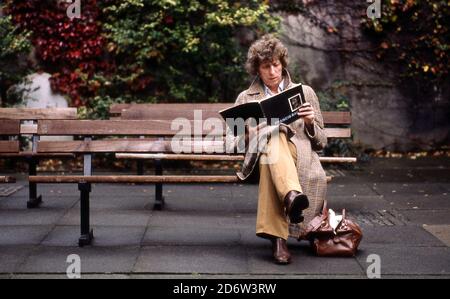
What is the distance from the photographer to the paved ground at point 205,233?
15.0ft

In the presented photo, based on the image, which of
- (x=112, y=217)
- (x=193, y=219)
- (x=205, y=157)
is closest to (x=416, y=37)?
(x=205, y=157)

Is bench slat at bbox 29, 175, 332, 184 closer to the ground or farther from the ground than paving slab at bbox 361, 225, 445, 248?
farther from the ground

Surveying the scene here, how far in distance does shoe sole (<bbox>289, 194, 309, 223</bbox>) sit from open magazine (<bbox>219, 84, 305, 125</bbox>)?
1.92 feet

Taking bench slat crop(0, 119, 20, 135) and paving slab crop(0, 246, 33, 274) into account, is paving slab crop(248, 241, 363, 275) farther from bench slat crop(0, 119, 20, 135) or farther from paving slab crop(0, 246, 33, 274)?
bench slat crop(0, 119, 20, 135)

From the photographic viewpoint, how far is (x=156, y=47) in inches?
374

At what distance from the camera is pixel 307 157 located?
16.4 feet

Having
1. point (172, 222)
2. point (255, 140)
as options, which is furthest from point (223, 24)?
point (255, 140)

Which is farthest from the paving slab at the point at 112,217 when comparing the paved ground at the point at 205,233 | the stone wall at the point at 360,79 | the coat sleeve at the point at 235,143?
the stone wall at the point at 360,79

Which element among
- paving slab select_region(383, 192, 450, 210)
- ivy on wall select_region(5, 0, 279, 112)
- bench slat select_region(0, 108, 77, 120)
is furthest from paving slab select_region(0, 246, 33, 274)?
ivy on wall select_region(5, 0, 279, 112)

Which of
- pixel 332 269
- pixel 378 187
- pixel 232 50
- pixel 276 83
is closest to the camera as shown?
pixel 332 269

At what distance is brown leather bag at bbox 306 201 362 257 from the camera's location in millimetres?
A: 4824
